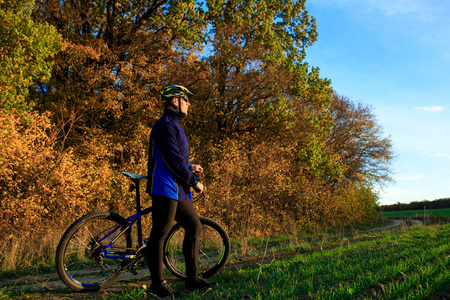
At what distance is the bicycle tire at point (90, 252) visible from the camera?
411 cm

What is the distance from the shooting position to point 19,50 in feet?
37.1

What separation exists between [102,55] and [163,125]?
13.3 meters

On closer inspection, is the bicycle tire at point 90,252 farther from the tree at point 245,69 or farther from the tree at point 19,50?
the tree at point 245,69

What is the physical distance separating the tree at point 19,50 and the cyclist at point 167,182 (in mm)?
9374

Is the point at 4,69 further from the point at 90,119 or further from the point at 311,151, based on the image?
the point at 311,151

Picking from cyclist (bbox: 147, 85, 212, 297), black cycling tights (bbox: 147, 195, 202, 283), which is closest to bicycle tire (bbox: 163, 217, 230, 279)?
black cycling tights (bbox: 147, 195, 202, 283)

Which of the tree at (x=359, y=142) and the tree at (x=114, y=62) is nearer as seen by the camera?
the tree at (x=114, y=62)

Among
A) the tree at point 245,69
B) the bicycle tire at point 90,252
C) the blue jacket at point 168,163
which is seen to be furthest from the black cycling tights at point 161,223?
the tree at point 245,69

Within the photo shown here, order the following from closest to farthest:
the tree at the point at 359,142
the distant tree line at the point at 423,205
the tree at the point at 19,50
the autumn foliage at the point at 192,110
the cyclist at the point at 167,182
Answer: the cyclist at the point at 167,182 → the tree at the point at 19,50 → the autumn foliage at the point at 192,110 → the tree at the point at 359,142 → the distant tree line at the point at 423,205

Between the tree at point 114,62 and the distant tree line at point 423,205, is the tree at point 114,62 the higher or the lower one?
the higher one

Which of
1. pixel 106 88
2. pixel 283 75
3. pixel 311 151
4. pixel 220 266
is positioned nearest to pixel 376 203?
pixel 311 151

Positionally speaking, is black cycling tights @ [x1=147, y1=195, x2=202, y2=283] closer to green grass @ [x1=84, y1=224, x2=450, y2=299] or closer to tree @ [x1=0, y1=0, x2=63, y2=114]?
green grass @ [x1=84, y1=224, x2=450, y2=299]

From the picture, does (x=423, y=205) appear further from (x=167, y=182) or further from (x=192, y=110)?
(x=167, y=182)

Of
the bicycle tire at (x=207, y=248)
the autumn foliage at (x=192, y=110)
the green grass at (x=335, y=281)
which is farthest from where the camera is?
the autumn foliage at (x=192, y=110)
